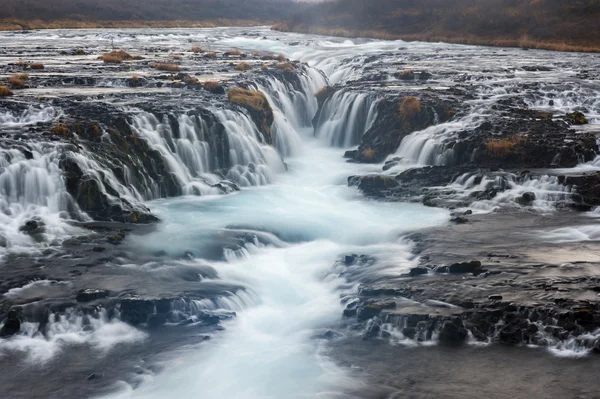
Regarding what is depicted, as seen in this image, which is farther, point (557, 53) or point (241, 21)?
point (241, 21)

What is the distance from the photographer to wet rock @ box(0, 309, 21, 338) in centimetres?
1356

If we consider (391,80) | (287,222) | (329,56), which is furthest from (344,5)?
(287,222)

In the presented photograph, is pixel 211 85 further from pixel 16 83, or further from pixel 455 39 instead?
pixel 455 39

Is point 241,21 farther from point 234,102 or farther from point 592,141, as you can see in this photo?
point 592,141

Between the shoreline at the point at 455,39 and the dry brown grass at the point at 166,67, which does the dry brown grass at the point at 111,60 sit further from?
the shoreline at the point at 455,39

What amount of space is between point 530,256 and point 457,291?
2.98 meters

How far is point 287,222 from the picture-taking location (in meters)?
21.5

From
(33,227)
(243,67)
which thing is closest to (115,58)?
(243,67)

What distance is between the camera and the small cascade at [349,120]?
33.7 meters

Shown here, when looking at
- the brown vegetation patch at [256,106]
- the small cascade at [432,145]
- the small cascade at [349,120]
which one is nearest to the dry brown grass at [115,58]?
the brown vegetation patch at [256,106]

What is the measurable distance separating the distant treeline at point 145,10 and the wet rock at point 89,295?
89257 mm

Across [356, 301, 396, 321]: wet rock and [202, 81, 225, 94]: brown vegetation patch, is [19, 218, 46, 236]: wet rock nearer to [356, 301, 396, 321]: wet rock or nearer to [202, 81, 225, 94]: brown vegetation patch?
[356, 301, 396, 321]: wet rock

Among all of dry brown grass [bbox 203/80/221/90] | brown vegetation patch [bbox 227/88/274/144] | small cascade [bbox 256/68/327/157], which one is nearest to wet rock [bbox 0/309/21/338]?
brown vegetation patch [bbox 227/88/274/144]

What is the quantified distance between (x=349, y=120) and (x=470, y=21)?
4368cm
